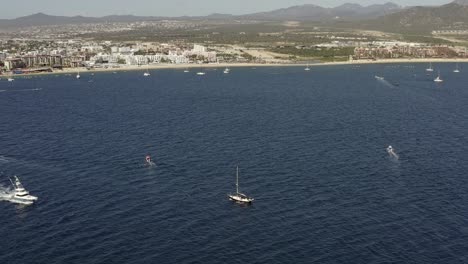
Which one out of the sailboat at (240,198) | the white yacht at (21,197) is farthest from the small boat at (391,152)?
the white yacht at (21,197)

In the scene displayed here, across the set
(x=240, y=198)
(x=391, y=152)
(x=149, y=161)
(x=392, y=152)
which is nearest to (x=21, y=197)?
(x=149, y=161)

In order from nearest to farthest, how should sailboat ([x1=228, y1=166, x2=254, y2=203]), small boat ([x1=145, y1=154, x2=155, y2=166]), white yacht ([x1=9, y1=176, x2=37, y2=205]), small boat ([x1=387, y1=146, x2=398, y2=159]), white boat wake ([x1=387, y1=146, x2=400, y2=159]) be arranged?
sailboat ([x1=228, y1=166, x2=254, y2=203]) → white yacht ([x1=9, y1=176, x2=37, y2=205]) → small boat ([x1=145, y1=154, x2=155, y2=166]) → white boat wake ([x1=387, y1=146, x2=400, y2=159]) → small boat ([x1=387, y1=146, x2=398, y2=159])

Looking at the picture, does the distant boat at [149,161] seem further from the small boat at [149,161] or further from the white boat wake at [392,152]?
the white boat wake at [392,152]

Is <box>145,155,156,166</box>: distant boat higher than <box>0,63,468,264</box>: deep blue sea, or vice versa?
<box>145,155,156,166</box>: distant boat

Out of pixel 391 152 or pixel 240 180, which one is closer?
pixel 240 180

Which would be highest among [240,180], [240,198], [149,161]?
[149,161]

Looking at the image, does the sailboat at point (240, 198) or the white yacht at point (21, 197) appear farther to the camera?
the white yacht at point (21, 197)

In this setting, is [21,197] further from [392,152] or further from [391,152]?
[392,152]

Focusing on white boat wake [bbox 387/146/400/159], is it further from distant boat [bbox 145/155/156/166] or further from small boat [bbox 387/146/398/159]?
distant boat [bbox 145/155/156/166]

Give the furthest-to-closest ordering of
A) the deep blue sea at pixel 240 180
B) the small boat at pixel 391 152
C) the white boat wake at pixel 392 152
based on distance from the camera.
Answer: the small boat at pixel 391 152, the white boat wake at pixel 392 152, the deep blue sea at pixel 240 180

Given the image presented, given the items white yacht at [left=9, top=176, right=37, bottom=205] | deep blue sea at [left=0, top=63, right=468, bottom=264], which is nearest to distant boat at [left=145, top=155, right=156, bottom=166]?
deep blue sea at [left=0, top=63, right=468, bottom=264]
